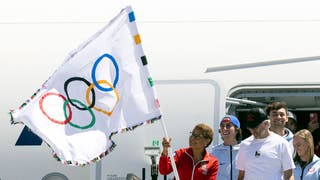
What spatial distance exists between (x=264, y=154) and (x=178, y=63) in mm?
1508

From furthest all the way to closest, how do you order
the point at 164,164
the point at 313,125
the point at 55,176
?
the point at 313,125 → the point at 55,176 → the point at 164,164

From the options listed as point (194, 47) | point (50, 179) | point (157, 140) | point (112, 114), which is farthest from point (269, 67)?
point (50, 179)

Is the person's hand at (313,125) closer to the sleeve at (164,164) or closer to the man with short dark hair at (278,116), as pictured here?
the man with short dark hair at (278,116)

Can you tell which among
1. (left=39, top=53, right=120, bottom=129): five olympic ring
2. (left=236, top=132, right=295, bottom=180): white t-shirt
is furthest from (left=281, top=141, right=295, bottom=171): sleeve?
(left=39, top=53, right=120, bottom=129): five olympic ring

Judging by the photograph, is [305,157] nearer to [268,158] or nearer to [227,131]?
[268,158]

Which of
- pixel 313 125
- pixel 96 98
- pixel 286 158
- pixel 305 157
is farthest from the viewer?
pixel 313 125

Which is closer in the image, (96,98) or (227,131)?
(96,98)

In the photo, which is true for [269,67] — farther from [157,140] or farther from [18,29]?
[18,29]

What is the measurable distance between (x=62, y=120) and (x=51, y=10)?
2.09 m

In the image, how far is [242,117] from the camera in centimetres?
677

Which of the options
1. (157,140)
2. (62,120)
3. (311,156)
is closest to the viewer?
(62,120)

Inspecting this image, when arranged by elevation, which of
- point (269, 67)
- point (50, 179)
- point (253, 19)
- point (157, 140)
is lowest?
point (50, 179)

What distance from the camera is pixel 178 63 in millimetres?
6496

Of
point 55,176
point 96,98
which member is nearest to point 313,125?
point 55,176
